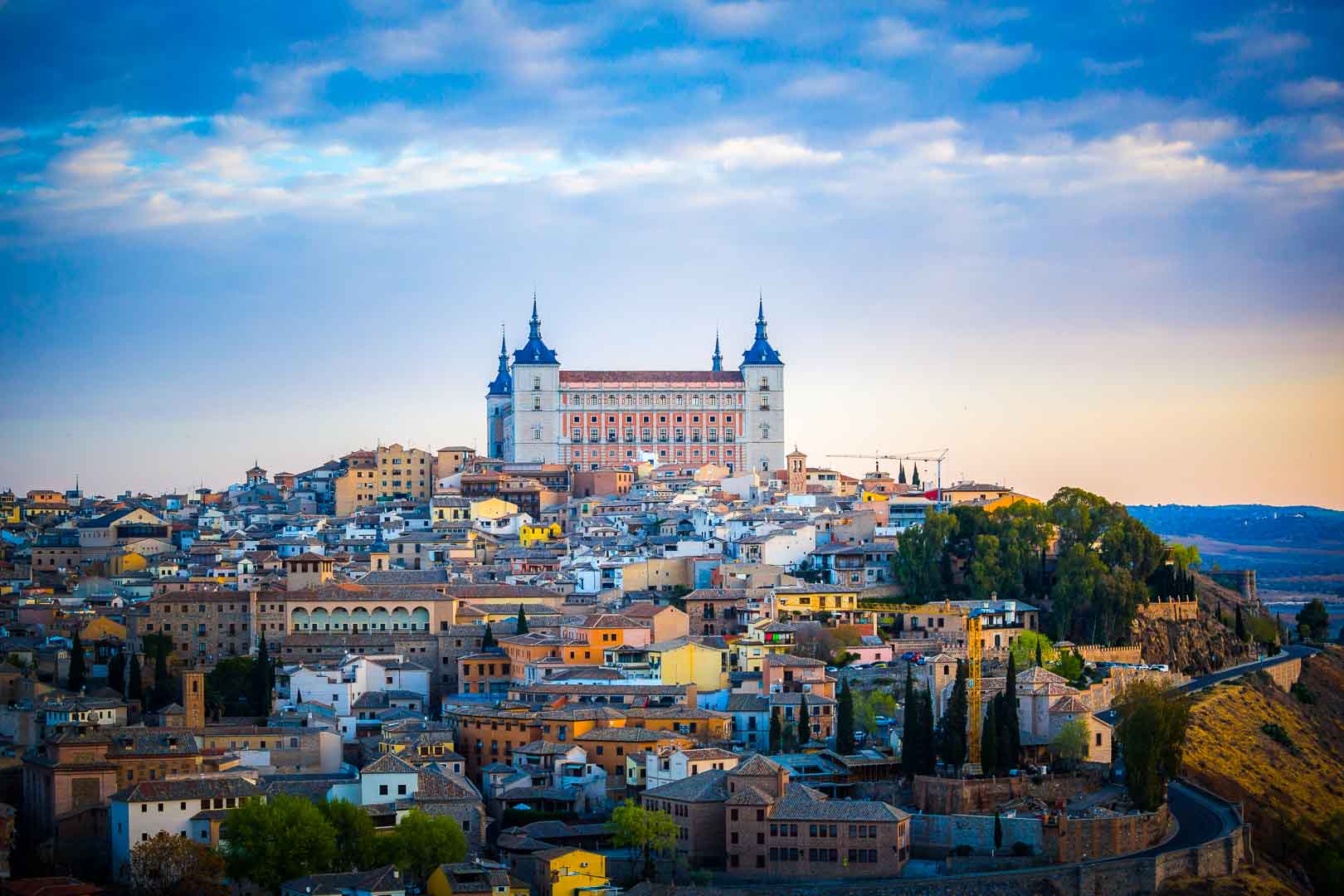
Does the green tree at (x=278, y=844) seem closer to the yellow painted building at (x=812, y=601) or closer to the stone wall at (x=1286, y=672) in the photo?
the yellow painted building at (x=812, y=601)

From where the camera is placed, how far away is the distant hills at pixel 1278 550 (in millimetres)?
151000

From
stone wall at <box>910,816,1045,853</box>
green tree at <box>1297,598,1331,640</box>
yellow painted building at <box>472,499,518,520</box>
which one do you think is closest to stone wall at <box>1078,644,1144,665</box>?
stone wall at <box>910,816,1045,853</box>

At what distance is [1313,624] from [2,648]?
44.3 meters

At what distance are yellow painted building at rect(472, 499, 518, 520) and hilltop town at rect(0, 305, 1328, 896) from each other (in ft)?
0.45

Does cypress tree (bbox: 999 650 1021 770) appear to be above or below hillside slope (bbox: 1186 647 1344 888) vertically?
above

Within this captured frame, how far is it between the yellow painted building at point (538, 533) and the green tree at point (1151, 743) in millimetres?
31073

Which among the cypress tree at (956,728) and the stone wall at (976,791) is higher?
the cypress tree at (956,728)

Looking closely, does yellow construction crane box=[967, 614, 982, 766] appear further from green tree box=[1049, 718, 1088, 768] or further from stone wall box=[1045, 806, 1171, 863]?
stone wall box=[1045, 806, 1171, 863]

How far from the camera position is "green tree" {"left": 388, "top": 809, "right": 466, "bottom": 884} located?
4038 cm

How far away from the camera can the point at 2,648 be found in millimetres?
56719

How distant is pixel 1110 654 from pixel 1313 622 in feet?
69.6

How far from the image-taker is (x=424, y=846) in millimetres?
40344

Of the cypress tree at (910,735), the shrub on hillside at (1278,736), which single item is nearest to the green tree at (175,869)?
the cypress tree at (910,735)

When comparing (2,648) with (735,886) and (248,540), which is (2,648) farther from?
(735,886)
